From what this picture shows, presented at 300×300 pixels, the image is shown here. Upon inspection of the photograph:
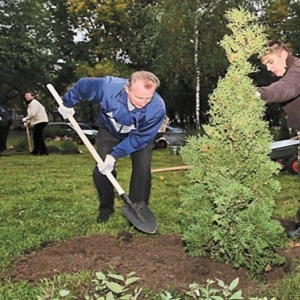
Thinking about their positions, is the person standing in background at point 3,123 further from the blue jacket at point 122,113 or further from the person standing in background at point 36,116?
the blue jacket at point 122,113

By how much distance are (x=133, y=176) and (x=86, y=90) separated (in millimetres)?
869

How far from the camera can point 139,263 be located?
3.41 meters

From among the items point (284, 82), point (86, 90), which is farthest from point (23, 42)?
point (284, 82)

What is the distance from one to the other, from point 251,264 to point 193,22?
69.0 feet

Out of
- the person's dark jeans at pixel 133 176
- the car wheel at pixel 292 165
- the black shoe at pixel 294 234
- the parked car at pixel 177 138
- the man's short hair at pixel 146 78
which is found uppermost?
the man's short hair at pixel 146 78

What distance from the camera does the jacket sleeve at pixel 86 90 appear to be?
458 centimetres

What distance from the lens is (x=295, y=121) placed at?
182 inches

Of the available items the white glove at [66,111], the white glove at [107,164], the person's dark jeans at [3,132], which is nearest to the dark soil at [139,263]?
the white glove at [107,164]

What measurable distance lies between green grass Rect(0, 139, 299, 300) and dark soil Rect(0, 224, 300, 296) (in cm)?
18

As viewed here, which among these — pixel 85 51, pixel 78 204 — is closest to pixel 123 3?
pixel 85 51

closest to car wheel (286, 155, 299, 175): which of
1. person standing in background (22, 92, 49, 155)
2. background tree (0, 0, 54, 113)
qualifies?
person standing in background (22, 92, 49, 155)

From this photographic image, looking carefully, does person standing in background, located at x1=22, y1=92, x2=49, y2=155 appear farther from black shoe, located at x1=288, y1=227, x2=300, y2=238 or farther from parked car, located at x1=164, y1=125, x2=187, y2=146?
black shoe, located at x1=288, y1=227, x2=300, y2=238

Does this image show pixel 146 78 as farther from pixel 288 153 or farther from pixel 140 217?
pixel 288 153

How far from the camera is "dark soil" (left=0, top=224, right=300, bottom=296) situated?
3188 millimetres
